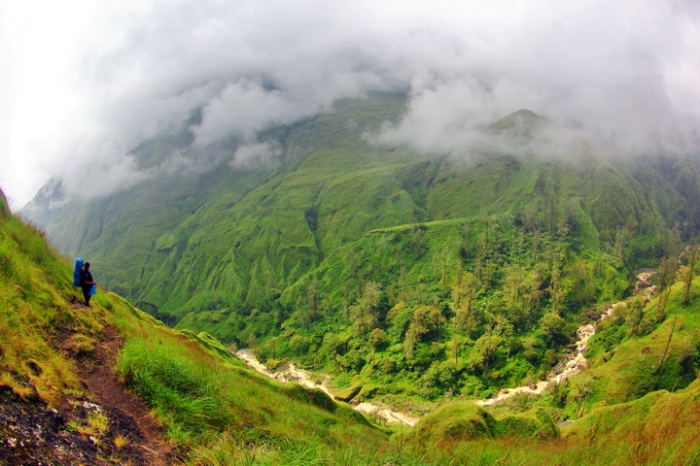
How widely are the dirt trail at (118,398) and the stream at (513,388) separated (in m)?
78.4

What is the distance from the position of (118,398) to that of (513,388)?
125m

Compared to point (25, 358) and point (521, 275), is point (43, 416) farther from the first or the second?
point (521, 275)

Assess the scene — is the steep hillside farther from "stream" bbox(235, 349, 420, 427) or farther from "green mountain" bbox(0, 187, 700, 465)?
"stream" bbox(235, 349, 420, 427)

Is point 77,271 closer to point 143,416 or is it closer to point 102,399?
point 102,399

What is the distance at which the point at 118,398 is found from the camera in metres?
10.3

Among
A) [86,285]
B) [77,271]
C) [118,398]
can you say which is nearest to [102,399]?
[118,398]

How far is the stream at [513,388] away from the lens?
106m

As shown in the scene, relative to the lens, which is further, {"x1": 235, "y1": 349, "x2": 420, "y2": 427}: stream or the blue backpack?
{"x1": 235, "y1": 349, "x2": 420, "y2": 427}: stream

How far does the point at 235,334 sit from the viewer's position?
196250 mm

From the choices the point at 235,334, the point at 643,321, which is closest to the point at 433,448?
the point at 643,321

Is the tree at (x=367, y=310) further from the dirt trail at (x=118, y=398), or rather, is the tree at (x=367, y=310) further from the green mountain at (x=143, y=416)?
the dirt trail at (x=118, y=398)

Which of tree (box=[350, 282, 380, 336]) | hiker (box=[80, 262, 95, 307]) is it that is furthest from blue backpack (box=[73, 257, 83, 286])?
tree (box=[350, 282, 380, 336])

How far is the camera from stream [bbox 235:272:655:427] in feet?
347

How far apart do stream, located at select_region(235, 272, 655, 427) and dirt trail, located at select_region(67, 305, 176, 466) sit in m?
78.4
